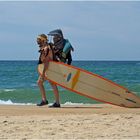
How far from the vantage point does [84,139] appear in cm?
678

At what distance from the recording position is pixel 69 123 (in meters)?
8.03

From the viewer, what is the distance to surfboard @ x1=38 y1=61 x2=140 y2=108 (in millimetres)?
10438

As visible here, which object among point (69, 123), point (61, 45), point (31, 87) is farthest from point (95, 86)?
point (31, 87)

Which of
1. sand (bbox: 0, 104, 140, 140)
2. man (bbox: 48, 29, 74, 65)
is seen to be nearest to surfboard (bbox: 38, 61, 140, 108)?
man (bbox: 48, 29, 74, 65)

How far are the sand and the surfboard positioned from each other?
0.55 metres

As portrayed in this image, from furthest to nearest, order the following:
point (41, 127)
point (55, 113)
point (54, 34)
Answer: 1. point (54, 34)
2. point (55, 113)
3. point (41, 127)

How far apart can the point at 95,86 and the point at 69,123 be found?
2564 mm

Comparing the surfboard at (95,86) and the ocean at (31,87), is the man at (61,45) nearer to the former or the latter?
the surfboard at (95,86)

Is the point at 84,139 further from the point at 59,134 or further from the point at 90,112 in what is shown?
the point at 90,112

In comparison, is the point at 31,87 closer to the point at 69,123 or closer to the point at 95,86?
the point at 95,86

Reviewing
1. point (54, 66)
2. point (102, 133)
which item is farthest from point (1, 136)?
point (54, 66)

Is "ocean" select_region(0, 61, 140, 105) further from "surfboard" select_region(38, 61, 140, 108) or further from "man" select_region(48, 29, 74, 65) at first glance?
"man" select_region(48, 29, 74, 65)

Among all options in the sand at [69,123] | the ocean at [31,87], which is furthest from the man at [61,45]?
the ocean at [31,87]

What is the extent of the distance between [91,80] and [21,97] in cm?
790
